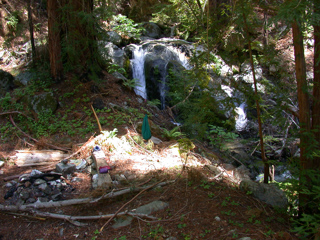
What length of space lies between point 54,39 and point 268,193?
7362mm

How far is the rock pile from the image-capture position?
12.9 feet

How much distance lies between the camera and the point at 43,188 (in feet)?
13.6

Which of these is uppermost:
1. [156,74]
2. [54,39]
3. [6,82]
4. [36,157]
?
[54,39]

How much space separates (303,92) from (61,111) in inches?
255

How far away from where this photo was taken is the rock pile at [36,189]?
3922 millimetres

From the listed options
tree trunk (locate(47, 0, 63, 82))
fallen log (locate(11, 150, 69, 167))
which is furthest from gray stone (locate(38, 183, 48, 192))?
tree trunk (locate(47, 0, 63, 82))

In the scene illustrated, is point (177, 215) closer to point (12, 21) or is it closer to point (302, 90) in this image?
point (302, 90)

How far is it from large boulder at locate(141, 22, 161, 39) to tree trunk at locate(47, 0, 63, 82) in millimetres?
8785

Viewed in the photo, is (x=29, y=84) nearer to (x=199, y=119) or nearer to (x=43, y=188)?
(x=43, y=188)

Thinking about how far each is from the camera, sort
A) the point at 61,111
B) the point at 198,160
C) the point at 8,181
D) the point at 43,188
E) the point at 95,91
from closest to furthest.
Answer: the point at 43,188, the point at 8,181, the point at 198,160, the point at 61,111, the point at 95,91

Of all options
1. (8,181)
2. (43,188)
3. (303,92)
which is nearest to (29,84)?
(8,181)

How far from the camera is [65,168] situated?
4828 millimetres

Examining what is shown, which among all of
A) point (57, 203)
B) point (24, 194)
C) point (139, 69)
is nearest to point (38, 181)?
point (24, 194)

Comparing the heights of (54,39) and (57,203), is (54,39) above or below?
above
